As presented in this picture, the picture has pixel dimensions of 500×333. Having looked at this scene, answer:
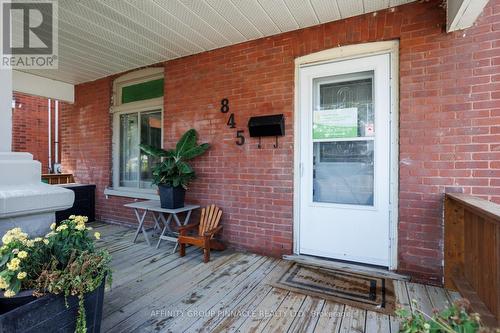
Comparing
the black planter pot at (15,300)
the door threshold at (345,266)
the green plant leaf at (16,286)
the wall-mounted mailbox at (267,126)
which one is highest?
the wall-mounted mailbox at (267,126)

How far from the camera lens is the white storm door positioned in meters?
2.73

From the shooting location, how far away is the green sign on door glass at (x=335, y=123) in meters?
2.88

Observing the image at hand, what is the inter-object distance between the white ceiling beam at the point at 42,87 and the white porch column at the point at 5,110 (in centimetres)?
352

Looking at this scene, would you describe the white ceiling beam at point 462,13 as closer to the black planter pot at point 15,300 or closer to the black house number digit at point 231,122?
the black house number digit at point 231,122

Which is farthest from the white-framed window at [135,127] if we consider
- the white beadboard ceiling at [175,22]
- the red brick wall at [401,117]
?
the white beadboard ceiling at [175,22]

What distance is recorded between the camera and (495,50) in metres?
2.27

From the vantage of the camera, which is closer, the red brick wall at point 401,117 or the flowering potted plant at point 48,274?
the flowering potted plant at point 48,274

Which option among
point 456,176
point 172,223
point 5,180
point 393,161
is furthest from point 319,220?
point 5,180

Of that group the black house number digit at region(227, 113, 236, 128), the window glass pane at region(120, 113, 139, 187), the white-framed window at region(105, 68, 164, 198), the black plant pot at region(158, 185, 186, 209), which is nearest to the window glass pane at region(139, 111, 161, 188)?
the white-framed window at region(105, 68, 164, 198)

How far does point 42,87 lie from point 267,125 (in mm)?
4474

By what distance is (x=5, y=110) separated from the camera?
1.75m

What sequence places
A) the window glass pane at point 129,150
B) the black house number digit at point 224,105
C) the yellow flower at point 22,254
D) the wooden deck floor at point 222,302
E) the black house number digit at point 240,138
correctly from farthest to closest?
the window glass pane at point 129,150, the black house number digit at point 224,105, the black house number digit at point 240,138, the wooden deck floor at point 222,302, the yellow flower at point 22,254

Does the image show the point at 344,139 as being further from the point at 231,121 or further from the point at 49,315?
the point at 49,315

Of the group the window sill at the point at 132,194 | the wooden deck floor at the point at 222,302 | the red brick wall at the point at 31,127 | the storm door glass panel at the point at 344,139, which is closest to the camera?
the wooden deck floor at the point at 222,302
